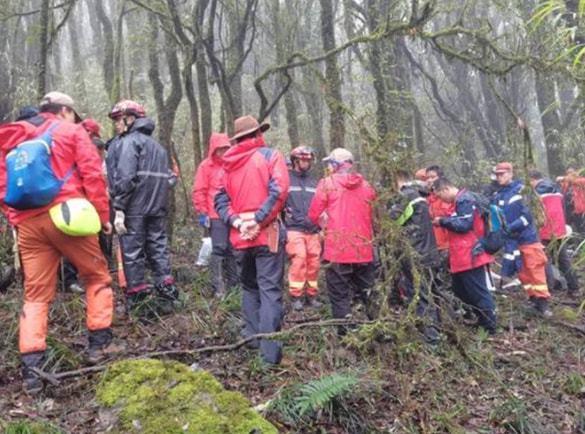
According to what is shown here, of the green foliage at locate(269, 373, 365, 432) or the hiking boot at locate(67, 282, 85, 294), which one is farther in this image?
the hiking boot at locate(67, 282, 85, 294)

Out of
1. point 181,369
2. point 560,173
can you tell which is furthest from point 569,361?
point 560,173

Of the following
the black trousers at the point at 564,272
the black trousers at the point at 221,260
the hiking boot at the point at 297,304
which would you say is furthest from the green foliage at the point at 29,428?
the black trousers at the point at 564,272

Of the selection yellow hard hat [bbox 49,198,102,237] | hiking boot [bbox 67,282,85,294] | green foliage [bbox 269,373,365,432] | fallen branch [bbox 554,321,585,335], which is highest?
yellow hard hat [bbox 49,198,102,237]

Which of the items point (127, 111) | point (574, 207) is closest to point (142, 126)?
point (127, 111)

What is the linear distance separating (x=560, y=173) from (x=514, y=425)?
13.2 meters

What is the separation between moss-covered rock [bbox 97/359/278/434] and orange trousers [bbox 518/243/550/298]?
5.93 meters

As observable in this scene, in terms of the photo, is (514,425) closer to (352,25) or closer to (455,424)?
(455,424)

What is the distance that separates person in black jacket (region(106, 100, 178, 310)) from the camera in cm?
665

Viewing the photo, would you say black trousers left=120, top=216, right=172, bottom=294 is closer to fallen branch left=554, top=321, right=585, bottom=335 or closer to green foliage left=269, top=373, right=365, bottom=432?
green foliage left=269, top=373, right=365, bottom=432

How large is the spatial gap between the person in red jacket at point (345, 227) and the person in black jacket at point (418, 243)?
0.39 meters

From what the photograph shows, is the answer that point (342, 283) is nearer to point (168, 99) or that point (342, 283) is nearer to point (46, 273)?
point (46, 273)

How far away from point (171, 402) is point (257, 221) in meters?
2.03

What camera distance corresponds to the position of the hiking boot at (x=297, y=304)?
8079 millimetres

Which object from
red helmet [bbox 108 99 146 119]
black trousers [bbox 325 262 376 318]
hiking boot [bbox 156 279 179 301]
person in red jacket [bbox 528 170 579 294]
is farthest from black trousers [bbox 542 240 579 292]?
red helmet [bbox 108 99 146 119]
